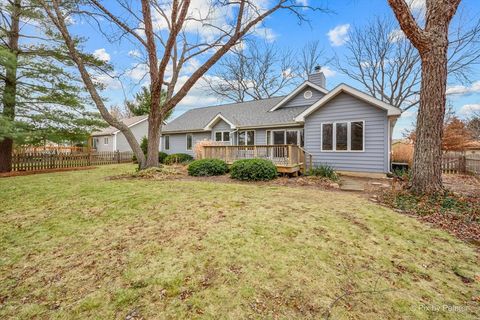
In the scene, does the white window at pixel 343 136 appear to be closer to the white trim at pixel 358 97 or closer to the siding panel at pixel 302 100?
the white trim at pixel 358 97

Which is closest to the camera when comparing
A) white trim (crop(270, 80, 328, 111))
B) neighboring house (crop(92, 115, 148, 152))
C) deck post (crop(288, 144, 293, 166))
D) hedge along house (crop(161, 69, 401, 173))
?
deck post (crop(288, 144, 293, 166))

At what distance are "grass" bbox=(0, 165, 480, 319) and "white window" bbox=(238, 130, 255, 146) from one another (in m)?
10.2

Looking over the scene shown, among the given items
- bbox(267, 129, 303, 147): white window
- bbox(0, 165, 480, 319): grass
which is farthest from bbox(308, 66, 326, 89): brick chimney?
bbox(0, 165, 480, 319): grass

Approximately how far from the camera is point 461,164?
12.6 m

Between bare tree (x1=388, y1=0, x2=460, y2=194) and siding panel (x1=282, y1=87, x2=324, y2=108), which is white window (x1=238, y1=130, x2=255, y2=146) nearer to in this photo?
siding panel (x1=282, y1=87, x2=324, y2=108)

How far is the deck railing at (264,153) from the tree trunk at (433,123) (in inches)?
181

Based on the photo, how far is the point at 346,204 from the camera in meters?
5.56

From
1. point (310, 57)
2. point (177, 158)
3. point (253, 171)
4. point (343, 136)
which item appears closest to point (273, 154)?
point (253, 171)

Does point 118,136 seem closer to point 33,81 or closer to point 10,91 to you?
point 33,81

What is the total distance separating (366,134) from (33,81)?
55.1 feet

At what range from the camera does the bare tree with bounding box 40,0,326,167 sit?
8.92 m

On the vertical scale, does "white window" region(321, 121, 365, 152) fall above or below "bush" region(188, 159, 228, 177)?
above

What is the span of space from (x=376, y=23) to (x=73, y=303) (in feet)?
88.3

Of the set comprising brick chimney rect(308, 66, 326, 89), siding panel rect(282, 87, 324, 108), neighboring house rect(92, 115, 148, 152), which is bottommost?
neighboring house rect(92, 115, 148, 152)
